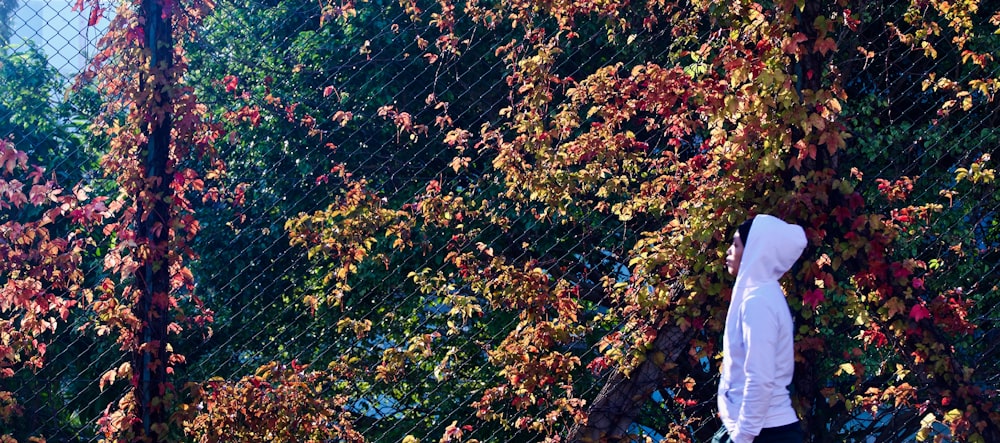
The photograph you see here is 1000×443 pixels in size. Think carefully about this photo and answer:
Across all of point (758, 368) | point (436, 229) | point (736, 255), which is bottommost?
point (758, 368)

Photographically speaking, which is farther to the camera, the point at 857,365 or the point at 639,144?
the point at 639,144

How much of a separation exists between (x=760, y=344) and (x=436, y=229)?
2.62 metres

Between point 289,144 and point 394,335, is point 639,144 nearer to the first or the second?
point 394,335

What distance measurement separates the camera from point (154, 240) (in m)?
3.51

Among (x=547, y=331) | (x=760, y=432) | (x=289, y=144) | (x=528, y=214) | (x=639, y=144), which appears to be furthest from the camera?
(x=289, y=144)

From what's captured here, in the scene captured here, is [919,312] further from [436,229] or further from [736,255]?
[436,229]

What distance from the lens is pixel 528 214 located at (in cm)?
580

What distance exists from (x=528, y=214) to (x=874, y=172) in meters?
2.35

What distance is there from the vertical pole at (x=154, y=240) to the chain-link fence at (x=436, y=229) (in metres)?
0.15

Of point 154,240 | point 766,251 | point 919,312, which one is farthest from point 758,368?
point 154,240

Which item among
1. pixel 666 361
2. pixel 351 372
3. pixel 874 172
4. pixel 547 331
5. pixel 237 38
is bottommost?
pixel 874 172

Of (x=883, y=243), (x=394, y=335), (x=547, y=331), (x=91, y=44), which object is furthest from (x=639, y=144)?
(x=91, y=44)

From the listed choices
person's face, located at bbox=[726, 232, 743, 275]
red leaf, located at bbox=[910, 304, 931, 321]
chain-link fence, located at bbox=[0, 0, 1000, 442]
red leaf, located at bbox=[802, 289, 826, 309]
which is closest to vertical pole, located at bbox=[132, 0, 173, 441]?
chain-link fence, located at bbox=[0, 0, 1000, 442]

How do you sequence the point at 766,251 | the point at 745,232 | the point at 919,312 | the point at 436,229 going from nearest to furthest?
the point at 766,251
the point at 745,232
the point at 919,312
the point at 436,229
